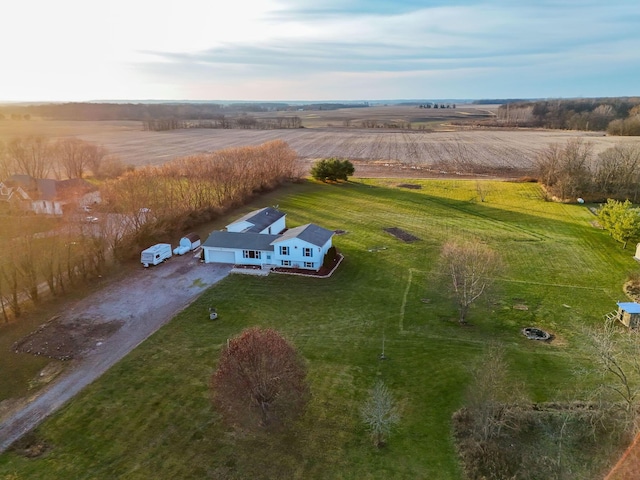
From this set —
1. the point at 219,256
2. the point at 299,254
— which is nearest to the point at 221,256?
the point at 219,256

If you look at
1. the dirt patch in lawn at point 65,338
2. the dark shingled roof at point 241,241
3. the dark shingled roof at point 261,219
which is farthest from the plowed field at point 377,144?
the dirt patch in lawn at point 65,338

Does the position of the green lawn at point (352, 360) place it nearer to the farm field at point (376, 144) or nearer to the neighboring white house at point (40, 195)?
the neighboring white house at point (40, 195)

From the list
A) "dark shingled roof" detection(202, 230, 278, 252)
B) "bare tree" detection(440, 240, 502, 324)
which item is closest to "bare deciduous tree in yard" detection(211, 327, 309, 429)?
"bare tree" detection(440, 240, 502, 324)

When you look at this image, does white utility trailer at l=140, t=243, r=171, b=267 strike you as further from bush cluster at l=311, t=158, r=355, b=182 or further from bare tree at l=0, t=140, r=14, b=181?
bush cluster at l=311, t=158, r=355, b=182

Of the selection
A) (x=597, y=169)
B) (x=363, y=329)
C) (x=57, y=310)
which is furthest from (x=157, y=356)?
(x=597, y=169)

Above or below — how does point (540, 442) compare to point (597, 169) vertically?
below

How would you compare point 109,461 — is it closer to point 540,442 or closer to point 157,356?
point 157,356
